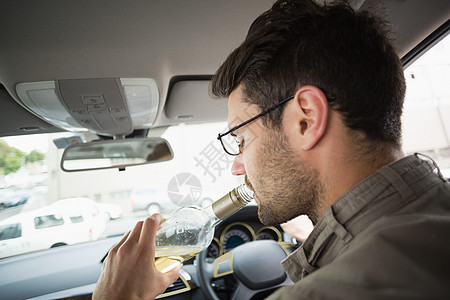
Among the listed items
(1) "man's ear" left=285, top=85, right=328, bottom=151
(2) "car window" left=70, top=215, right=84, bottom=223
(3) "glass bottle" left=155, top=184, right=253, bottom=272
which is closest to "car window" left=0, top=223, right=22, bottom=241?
(2) "car window" left=70, top=215, right=84, bottom=223

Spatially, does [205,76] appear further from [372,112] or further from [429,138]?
[429,138]

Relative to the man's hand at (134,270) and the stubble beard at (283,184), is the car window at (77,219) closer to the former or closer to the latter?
the man's hand at (134,270)

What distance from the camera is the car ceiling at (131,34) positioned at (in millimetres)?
1305

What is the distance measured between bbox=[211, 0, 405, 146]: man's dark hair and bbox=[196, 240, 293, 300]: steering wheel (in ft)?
5.22

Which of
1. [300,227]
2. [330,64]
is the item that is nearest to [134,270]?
[330,64]

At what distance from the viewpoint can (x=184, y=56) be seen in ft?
5.92

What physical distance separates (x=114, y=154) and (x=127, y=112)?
3.14 feet

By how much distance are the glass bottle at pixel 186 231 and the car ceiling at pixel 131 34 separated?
0.92 m

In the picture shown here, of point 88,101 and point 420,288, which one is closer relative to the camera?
point 420,288

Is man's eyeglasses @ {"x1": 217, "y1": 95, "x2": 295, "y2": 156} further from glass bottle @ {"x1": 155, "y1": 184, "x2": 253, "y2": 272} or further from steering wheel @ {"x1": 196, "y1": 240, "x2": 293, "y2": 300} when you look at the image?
steering wheel @ {"x1": 196, "y1": 240, "x2": 293, "y2": 300}

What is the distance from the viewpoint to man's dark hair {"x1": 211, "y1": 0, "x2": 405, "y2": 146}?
3.13 ft

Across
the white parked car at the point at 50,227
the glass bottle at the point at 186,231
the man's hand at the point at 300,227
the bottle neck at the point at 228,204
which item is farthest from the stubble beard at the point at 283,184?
the white parked car at the point at 50,227

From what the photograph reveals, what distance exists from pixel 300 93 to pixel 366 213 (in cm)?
44

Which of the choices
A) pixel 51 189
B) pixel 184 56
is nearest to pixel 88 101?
pixel 184 56
